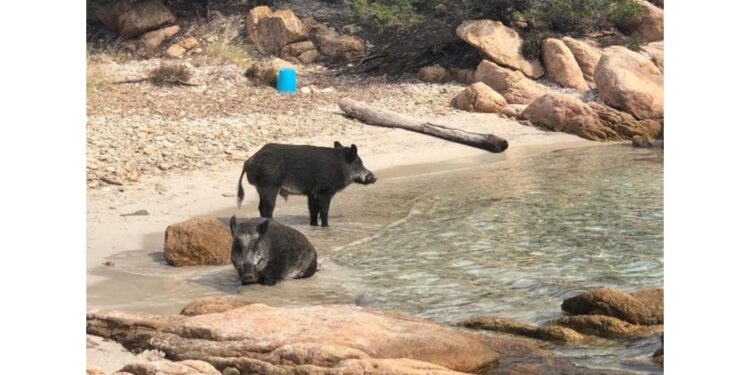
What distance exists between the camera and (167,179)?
1556cm

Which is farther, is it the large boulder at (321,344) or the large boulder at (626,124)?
the large boulder at (626,124)

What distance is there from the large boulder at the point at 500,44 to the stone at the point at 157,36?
22.2ft

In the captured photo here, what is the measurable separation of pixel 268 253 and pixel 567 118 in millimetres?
12497

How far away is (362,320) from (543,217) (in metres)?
7.14

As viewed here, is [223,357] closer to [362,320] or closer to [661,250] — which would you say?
[362,320]

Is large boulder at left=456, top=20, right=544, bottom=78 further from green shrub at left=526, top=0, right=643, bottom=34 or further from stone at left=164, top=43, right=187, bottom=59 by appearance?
stone at left=164, top=43, right=187, bottom=59

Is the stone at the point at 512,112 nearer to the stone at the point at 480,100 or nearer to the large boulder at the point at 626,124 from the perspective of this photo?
the stone at the point at 480,100

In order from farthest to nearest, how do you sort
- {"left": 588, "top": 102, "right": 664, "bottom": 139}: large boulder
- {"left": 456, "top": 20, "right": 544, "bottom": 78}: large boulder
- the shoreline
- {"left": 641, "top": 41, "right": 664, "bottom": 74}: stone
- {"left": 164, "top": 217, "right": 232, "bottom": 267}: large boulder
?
{"left": 641, "top": 41, "right": 664, "bottom": 74}: stone < {"left": 456, "top": 20, "right": 544, "bottom": 78}: large boulder < {"left": 588, "top": 102, "right": 664, "bottom": 139}: large boulder < the shoreline < {"left": 164, "top": 217, "right": 232, "bottom": 267}: large boulder

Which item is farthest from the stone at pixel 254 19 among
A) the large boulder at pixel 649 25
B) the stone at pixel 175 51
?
the large boulder at pixel 649 25

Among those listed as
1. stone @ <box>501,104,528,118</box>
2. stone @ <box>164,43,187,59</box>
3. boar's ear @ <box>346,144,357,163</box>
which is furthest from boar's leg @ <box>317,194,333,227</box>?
stone @ <box>164,43,187,59</box>

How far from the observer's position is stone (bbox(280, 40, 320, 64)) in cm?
2617

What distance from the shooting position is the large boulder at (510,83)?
23453mm

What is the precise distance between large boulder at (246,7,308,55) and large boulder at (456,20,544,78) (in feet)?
12.4
